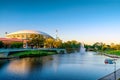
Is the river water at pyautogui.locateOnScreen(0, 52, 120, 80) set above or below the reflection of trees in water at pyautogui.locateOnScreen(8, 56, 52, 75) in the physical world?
below

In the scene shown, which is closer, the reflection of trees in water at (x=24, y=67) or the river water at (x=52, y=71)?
the river water at (x=52, y=71)

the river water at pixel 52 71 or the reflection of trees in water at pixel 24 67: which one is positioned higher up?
the reflection of trees in water at pixel 24 67

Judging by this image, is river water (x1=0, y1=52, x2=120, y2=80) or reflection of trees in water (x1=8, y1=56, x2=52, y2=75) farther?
reflection of trees in water (x1=8, y1=56, x2=52, y2=75)

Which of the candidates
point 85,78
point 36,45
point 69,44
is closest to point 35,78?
point 85,78

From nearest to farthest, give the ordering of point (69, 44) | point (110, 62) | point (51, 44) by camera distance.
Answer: point (110, 62) < point (51, 44) < point (69, 44)

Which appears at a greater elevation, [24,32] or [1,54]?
[24,32]

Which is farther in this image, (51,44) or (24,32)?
(24,32)

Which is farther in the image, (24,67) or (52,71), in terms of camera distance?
(24,67)

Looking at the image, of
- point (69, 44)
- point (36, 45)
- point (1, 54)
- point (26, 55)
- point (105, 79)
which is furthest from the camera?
point (69, 44)

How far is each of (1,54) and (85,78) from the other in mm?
29303

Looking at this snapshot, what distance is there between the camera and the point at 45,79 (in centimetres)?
2478

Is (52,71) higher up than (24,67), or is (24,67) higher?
(24,67)

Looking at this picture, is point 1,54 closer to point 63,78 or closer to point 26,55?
point 26,55

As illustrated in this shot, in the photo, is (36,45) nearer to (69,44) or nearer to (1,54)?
(69,44)
